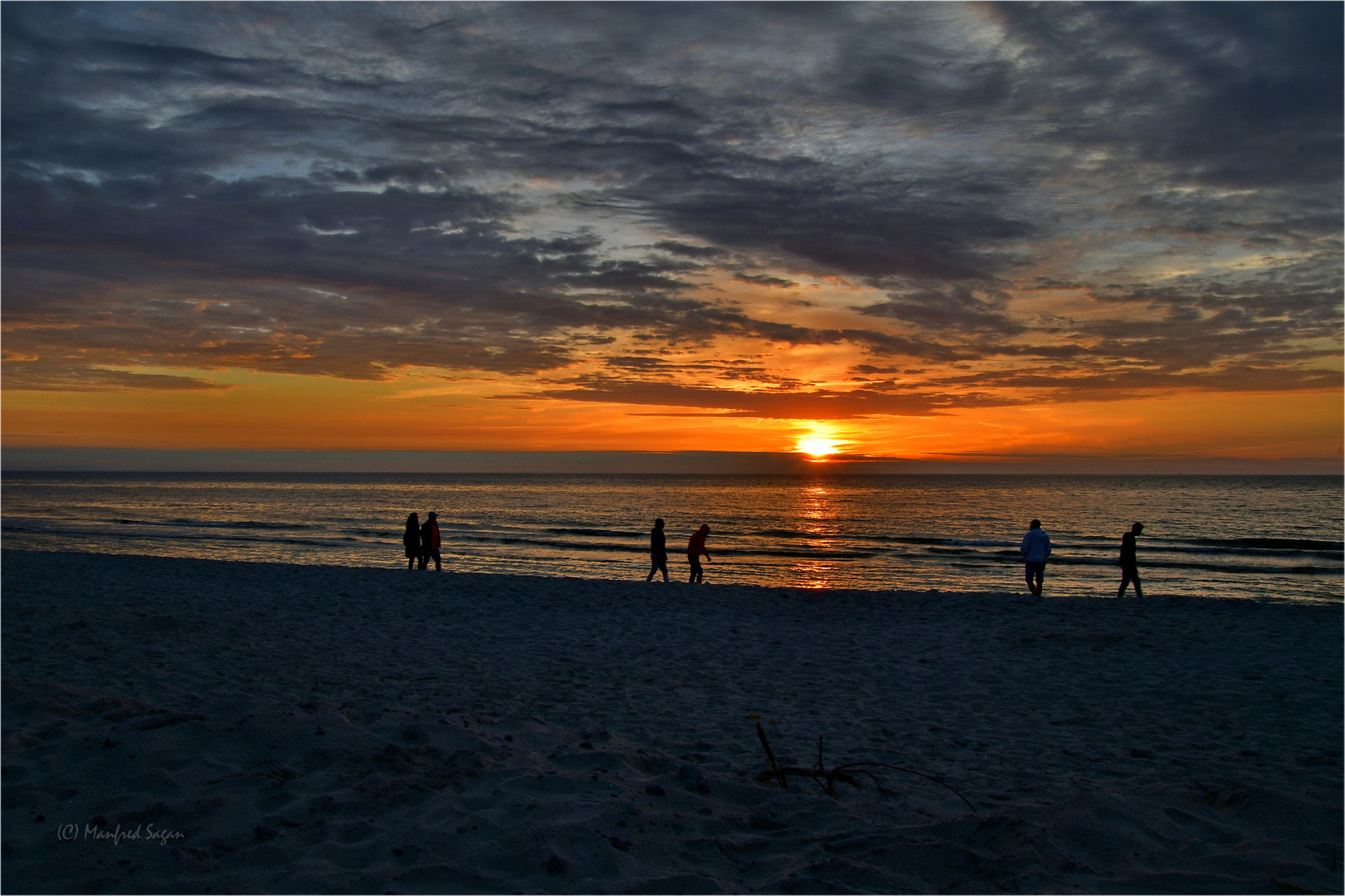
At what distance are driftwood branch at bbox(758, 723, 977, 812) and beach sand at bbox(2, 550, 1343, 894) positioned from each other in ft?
0.32

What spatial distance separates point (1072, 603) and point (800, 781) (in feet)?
43.2

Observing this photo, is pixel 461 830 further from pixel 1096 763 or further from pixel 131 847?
pixel 1096 763

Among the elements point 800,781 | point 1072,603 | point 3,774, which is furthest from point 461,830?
point 1072,603

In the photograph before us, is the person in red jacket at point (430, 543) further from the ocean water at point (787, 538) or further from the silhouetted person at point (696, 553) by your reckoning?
the silhouetted person at point (696, 553)

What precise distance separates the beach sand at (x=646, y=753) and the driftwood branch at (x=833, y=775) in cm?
10

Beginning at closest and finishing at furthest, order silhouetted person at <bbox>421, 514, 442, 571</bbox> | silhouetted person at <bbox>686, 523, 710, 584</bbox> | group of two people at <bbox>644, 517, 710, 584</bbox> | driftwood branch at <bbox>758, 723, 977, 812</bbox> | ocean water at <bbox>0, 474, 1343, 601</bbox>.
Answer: driftwood branch at <bbox>758, 723, 977, 812</bbox> → group of two people at <bbox>644, 517, 710, 584</bbox> → silhouetted person at <bbox>686, 523, 710, 584</bbox> → silhouetted person at <bbox>421, 514, 442, 571</bbox> → ocean water at <bbox>0, 474, 1343, 601</bbox>

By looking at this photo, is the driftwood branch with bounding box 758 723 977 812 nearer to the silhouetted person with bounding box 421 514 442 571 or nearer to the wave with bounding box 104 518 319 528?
the silhouetted person with bounding box 421 514 442 571

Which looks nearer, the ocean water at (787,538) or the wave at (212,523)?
the ocean water at (787,538)

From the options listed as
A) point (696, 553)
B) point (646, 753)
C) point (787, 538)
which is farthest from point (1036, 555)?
point (787, 538)

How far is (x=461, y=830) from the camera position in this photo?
431 cm

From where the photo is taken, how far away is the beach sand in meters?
4.04

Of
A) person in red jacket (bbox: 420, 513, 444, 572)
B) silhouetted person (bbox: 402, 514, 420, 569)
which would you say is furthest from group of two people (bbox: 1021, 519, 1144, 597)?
silhouetted person (bbox: 402, 514, 420, 569)

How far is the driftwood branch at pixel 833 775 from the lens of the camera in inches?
214

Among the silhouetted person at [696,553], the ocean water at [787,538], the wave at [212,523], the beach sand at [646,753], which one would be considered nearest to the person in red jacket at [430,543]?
the ocean water at [787,538]
